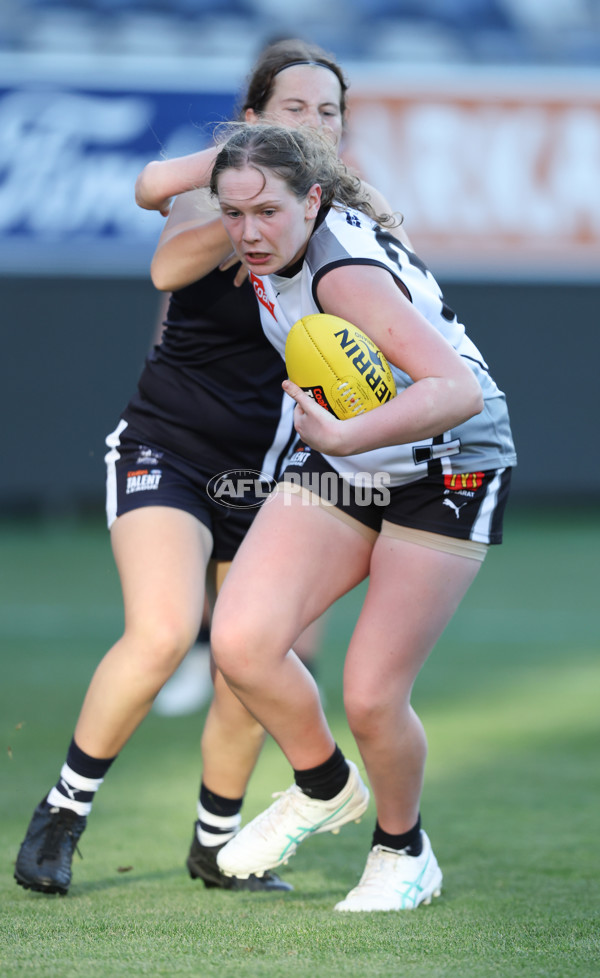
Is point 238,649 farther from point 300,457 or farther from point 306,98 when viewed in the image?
point 306,98

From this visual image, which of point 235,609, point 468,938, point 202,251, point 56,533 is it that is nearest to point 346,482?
point 235,609

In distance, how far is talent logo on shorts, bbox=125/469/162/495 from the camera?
3113 millimetres

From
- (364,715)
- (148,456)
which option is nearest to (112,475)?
(148,456)

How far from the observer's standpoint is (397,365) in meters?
2.50

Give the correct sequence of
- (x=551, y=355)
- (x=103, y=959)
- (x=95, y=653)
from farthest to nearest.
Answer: (x=551, y=355) → (x=95, y=653) → (x=103, y=959)

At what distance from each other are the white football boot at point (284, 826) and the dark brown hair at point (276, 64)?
177 centimetres

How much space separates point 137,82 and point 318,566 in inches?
364

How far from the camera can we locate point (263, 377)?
3.25 metres

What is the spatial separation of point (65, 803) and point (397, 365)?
1395 millimetres

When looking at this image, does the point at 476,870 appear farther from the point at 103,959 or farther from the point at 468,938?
the point at 103,959

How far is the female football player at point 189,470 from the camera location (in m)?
2.92

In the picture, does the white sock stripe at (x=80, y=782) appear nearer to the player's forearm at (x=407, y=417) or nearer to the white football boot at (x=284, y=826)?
the white football boot at (x=284, y=826)

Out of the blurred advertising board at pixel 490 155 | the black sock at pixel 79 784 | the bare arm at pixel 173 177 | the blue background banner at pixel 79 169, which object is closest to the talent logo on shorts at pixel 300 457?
the bare arm at pixel 173 177

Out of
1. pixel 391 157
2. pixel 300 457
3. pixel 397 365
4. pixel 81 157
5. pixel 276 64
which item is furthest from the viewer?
pixel 391 157
